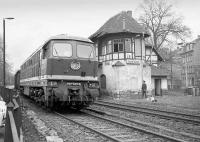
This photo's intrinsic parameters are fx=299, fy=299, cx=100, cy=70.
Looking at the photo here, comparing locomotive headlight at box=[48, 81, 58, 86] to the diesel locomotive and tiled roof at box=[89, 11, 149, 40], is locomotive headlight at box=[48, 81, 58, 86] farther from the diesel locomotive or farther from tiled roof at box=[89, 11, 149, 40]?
tiled roof at box=[89, 11, 149, 40]

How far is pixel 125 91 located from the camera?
97.7 feet

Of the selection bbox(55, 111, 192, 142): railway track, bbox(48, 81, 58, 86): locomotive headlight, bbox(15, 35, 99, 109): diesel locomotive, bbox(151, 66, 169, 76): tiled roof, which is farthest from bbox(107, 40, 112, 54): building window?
bbox(55, 111, 192, 142): railway track

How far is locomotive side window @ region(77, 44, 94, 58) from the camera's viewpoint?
14.4 metres

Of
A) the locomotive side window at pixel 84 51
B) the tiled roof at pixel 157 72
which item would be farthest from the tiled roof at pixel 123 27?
the locomotive side window at pixel 84 51

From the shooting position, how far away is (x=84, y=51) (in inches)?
572

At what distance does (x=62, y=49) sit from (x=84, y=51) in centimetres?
111

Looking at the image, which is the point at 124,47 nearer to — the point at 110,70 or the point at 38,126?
the point at 110,70

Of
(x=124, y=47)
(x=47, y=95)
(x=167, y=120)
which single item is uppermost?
(x=124, y=47)

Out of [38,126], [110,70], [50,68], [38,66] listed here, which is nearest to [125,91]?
[110,70]

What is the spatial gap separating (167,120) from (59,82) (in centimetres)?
502

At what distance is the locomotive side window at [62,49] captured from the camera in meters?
13.9

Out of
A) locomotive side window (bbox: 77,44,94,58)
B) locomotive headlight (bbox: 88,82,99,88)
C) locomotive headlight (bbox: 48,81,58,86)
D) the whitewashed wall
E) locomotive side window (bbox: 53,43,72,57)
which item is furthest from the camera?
the whitewashed wall

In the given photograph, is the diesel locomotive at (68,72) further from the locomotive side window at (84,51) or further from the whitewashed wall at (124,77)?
the whitewashed wall at (124,77)

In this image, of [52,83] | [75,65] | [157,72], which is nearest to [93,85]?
[75,65]
